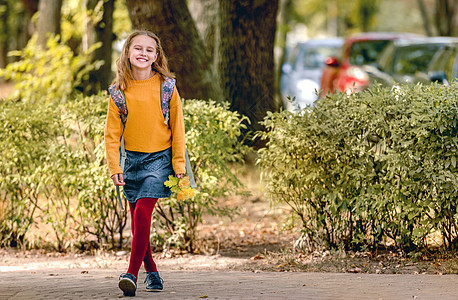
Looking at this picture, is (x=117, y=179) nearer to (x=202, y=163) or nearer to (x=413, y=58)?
(x=202, y=163)

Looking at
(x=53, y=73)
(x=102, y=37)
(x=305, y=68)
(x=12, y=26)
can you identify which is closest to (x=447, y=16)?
(x=305, y=68)

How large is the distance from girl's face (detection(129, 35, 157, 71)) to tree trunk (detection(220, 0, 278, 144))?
18.6 ft

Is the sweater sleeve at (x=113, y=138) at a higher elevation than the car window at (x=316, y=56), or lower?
lower

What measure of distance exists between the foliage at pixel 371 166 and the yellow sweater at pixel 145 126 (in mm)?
1831

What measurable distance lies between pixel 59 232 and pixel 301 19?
33229mm

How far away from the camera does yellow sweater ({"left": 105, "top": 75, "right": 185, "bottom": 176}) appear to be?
17.0 feet

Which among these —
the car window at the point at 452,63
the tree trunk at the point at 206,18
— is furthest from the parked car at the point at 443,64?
the tree trunk at the point at 206,18

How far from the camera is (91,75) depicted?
12711mm

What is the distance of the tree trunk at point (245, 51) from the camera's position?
A: 1105cm

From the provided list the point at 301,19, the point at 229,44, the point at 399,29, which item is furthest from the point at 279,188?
the point at 399,29

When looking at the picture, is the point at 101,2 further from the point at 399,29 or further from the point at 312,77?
the point at 399,29

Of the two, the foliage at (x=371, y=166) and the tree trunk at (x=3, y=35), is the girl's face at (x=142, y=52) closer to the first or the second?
the foliage at (x=371, y=166)

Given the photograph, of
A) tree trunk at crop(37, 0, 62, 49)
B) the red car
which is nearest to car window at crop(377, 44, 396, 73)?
the red car

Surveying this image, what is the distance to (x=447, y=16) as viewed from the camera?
25031mm
